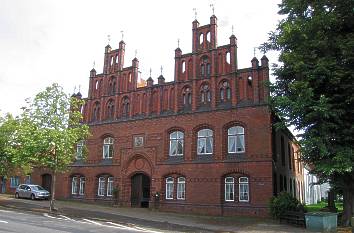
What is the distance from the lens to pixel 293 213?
2161 centimetres

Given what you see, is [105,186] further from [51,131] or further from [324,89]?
[324,89]

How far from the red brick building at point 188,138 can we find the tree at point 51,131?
581cm

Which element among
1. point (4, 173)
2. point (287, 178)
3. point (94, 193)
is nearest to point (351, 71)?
point (287, 178)

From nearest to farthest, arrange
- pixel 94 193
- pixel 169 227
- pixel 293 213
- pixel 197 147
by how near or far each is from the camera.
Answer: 1. pixel 169 227
2. pixel 293 213
3. pixel 197 147
4. pixel 94 193

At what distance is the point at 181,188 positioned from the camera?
28984 mm

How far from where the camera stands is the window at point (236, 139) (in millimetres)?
27188

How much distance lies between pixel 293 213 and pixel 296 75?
7642 millimetres

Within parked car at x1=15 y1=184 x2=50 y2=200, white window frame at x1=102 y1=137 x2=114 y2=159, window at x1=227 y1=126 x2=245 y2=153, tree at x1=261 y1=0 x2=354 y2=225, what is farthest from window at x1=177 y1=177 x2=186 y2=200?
parked car at x1=15 y1=184 x2=50 y2=200

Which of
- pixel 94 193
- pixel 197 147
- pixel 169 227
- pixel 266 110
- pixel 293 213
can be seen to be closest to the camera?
pixel 169 227

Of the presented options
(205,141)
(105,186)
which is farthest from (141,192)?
(205,141)

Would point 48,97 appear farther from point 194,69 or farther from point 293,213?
point 293,213

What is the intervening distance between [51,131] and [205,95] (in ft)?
36.9

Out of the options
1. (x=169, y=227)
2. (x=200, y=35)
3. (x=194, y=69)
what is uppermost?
(x=200, y=35)

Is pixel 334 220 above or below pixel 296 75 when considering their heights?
below
